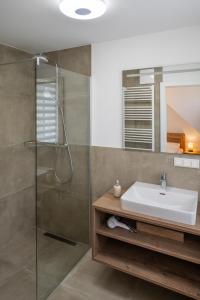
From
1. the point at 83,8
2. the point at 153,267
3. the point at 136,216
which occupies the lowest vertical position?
the point at 153,267

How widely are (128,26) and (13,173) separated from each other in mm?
1932

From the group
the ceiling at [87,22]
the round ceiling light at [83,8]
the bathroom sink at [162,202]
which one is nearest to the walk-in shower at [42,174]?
the ceiling at [87,22]

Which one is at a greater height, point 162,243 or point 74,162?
point 74,162

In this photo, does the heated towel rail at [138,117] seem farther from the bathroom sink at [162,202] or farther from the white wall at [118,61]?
the bathroom sink at [162,202]

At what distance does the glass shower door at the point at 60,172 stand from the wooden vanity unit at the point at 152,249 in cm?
44

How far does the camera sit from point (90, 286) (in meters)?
2.00

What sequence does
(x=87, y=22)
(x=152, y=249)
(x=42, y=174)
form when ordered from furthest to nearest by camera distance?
1. (x=42, y=174)
2. (x=87, y=22)
3. (x=152, y=249)

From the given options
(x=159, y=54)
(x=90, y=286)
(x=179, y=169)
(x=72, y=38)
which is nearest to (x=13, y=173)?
(x=90, y=286)

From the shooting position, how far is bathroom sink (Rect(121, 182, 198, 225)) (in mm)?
1617

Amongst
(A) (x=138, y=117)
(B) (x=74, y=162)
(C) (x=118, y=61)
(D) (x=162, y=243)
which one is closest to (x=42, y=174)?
(B) (x=74, y=162)

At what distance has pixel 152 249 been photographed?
5.68 ft

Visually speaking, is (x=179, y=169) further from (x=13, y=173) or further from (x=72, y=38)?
(x=13, y=173)

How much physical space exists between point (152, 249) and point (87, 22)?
1.91 m

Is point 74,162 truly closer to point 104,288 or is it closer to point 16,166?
point 16,166
